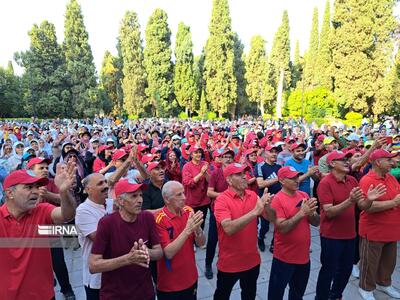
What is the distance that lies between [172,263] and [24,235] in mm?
1342

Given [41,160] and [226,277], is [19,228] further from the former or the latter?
[226,277]

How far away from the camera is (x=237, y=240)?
337cm

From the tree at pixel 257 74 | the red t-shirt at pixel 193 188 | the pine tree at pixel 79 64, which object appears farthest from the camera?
the tree at pixel 257 74

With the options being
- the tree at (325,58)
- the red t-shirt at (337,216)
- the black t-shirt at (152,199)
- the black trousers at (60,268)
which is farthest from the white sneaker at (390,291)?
the tree at (325,58)

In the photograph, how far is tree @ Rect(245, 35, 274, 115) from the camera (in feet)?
140

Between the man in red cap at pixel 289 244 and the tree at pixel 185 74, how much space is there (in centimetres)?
3747

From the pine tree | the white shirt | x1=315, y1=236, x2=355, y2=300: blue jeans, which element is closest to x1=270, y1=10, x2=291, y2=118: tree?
the pine tree

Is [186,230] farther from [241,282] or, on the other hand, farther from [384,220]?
[384,220]

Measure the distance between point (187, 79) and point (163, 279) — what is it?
3851 centimetres

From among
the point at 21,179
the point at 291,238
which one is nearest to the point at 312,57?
the point at 291,238

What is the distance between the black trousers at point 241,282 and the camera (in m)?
3.43

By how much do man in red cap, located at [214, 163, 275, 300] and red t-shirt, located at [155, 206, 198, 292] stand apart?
48 centimetres

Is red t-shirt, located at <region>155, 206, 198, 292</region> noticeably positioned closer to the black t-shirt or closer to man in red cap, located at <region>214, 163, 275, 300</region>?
man in red cap, located at <region>214, 163, 275, 300</region>

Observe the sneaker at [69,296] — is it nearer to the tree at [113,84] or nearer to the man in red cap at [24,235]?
the man in red cap at [24,235]
